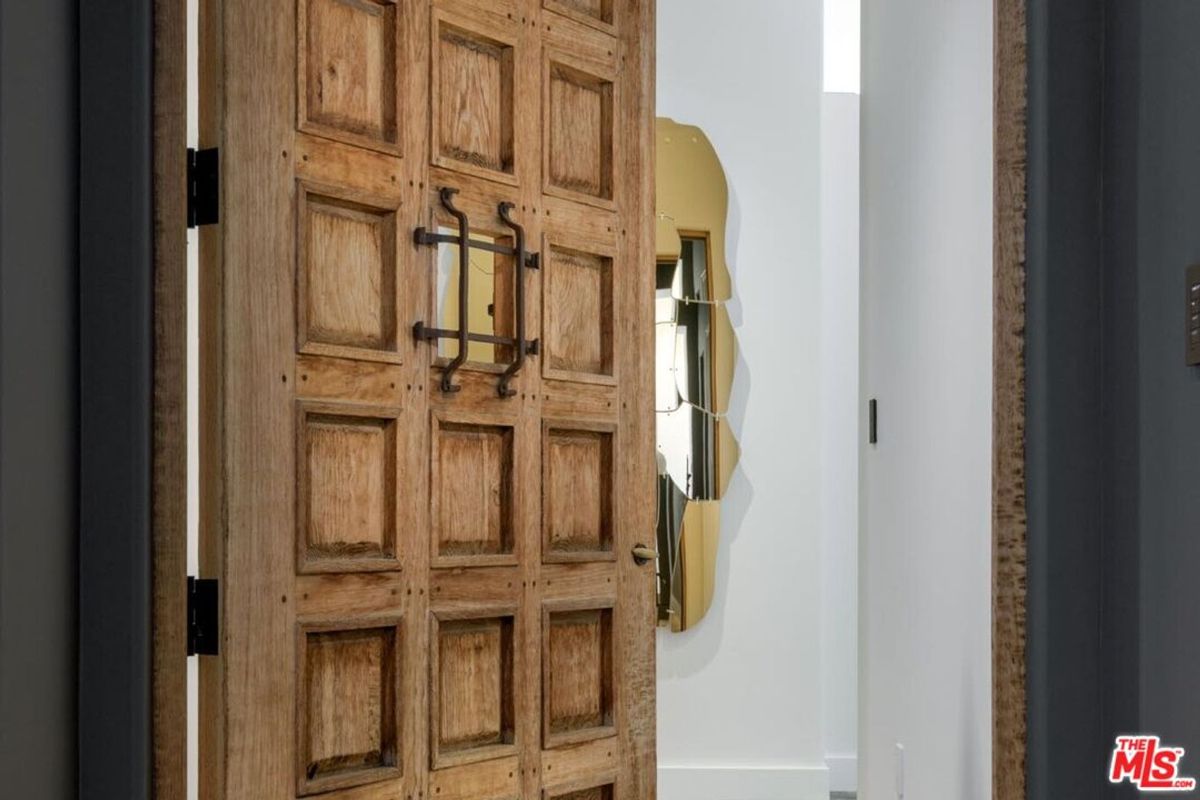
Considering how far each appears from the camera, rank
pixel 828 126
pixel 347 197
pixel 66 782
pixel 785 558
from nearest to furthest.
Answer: pixel 66 782, pixel 347 197, pixel 785 558, pixel 828 126

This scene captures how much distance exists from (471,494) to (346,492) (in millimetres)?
329

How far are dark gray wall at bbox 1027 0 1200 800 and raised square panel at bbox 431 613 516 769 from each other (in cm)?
102

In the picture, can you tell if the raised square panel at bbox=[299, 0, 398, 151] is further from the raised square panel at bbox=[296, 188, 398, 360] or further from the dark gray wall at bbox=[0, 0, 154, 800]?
the dark gray wall at bbox=[0, 0, 154, 800]

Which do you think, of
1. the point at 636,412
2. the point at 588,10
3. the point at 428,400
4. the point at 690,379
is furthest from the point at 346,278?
the point at 690,379

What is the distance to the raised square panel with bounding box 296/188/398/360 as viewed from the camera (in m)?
2.23

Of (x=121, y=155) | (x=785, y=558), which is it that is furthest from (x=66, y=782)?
(x=785, y=558)

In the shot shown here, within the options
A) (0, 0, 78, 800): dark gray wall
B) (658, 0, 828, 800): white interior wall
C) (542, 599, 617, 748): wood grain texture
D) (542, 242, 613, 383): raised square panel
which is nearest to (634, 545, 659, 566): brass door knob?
(542, 599, 617, 748): wood grain texture

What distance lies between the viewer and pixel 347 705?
2.27m

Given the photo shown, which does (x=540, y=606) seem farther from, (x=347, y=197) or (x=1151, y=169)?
(x=1151, y=169)

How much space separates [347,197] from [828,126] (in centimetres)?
326

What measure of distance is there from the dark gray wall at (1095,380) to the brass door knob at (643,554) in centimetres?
108

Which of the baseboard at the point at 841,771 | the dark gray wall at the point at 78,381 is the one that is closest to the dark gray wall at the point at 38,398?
the dark gray wall at the point at 78,381

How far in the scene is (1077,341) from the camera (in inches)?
75.9

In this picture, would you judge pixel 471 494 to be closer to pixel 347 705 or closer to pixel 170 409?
pixel 347 705
